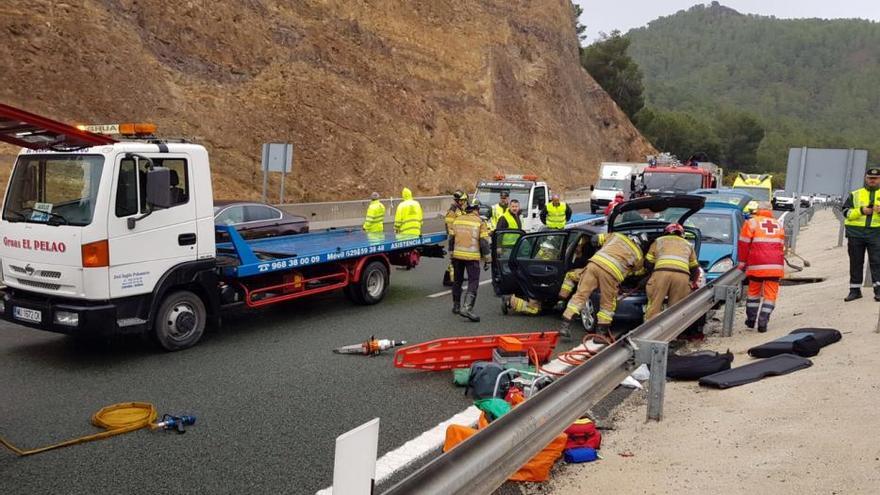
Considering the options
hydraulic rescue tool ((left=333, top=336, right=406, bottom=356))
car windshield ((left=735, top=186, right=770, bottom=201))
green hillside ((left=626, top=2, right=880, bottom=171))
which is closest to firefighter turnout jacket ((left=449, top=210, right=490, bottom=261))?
hydraulic rescue tool ((left=333, top=336, right=406, bottom=356))

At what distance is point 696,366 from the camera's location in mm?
6578

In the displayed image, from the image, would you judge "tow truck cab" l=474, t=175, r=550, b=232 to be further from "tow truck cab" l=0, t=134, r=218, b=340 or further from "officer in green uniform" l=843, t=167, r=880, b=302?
"tow truck cab" l=0, t=134, r=218, b=340

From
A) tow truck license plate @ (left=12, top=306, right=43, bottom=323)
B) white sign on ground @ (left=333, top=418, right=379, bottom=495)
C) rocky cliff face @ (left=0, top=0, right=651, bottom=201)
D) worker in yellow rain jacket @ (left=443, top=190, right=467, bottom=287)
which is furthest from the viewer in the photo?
rocky cliff face @ (left=0, top=0, right=651, bottom=201)

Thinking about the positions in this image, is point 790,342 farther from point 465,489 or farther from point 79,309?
point 79,309

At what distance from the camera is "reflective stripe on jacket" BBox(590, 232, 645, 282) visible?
785 cm

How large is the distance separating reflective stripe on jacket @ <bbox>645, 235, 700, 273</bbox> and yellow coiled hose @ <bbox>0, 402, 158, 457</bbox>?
5454mm

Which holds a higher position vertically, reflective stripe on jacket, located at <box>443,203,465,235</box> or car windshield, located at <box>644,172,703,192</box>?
car windshield, located at <box>644,172,703,192</box>

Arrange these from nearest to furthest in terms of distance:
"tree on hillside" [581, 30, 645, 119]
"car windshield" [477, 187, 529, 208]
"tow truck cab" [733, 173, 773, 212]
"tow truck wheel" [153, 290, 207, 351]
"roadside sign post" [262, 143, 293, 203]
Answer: "tow truck wheel" [153, 290, 207, 351]
"car windshield" [477, 187, 529, 208]
"roadside sign post" [262, 143, 293, 203]
"tow truck cab" [733, 173, 773, 212]
"tree on hillside" [581, 30, 645, 119]

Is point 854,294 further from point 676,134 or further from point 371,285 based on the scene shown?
point 676,134

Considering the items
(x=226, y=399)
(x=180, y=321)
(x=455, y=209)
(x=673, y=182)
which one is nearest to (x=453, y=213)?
(x=455, y=209)

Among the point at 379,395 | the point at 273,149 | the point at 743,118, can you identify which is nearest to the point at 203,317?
the point at 379,395

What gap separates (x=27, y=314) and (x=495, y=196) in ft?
41.7

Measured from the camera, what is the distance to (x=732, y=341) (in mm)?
8164

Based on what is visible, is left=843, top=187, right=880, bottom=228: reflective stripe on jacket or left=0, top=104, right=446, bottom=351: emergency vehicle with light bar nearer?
left=0, top=104, right=446, bottom=351: emergency vehicle with light bar
